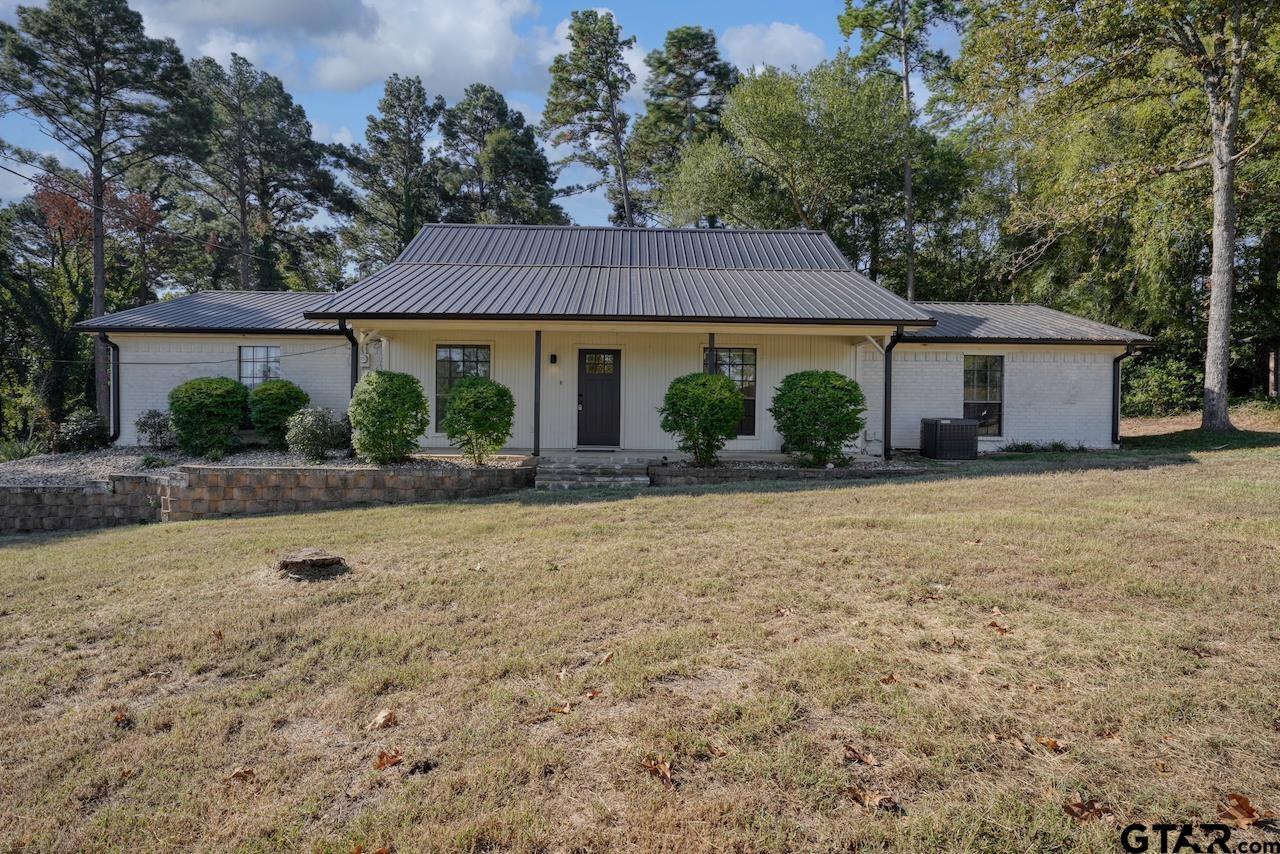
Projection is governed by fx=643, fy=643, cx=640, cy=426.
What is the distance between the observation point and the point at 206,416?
1112 cm

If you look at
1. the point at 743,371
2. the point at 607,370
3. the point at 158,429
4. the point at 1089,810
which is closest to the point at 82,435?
the point at 158,429

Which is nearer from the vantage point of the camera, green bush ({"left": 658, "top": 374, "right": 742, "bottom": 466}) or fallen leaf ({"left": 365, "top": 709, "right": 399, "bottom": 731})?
fallen leaf ({"left": 365, "top": 709, "right": 399, "bottom": 731})

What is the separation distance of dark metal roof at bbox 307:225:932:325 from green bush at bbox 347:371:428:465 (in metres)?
1.41

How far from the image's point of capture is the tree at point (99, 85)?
16.5 m

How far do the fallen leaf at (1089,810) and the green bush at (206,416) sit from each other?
1229cm

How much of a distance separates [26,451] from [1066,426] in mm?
20897

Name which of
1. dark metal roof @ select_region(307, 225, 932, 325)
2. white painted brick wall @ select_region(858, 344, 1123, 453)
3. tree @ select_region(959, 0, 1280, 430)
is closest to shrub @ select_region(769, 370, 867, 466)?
dark metal roof @ select_region(307, 225, 932, 325)

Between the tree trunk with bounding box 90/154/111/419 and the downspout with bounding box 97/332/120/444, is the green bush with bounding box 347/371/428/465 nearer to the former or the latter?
the downspout with bounding box 97/332/120/444

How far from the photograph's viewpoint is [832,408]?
9.77m

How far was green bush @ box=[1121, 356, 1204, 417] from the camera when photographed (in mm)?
17781

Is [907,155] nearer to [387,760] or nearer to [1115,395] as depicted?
[1115,395]

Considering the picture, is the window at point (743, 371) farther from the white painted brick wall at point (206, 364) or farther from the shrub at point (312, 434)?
the white painted brick wall at point (206, 364)

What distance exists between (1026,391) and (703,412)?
7320mm

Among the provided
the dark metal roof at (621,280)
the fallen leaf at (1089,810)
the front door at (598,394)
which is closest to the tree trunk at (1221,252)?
the dark metal roof at (621,280)
